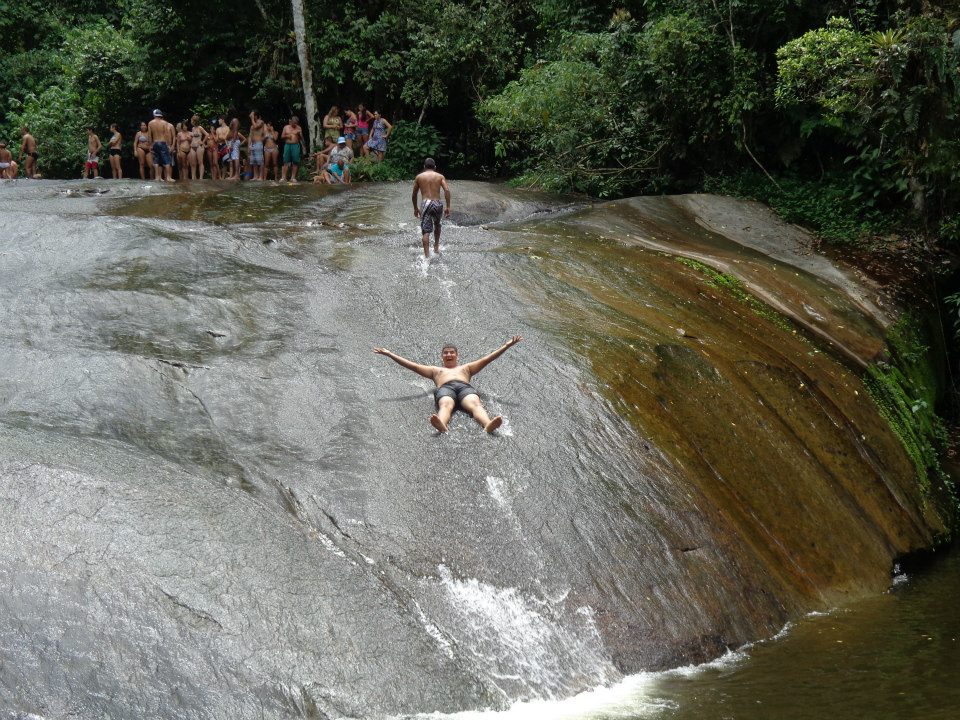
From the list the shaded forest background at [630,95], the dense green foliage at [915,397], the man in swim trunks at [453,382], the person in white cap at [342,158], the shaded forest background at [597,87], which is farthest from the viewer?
Result: the person in white cap at [342,158]

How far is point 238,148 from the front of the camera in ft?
77.2

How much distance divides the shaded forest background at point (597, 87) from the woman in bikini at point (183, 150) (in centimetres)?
443

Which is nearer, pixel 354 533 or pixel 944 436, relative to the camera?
pixel 354 533

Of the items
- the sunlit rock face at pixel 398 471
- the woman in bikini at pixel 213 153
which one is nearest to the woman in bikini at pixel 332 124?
the woman in bikini at pixel 213 153

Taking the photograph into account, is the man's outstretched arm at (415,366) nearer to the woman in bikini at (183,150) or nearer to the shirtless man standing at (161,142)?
the shirtless man standing at (161,142)

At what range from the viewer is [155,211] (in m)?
15.5

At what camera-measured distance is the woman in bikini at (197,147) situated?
23.1 meters

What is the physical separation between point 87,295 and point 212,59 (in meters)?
19.5

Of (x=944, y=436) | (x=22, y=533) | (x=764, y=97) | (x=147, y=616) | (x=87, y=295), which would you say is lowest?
(x=944, y=436)

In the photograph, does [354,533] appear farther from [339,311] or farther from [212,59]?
[212,59]

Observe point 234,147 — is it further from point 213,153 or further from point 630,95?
point 630,95

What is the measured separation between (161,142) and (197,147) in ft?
3.22

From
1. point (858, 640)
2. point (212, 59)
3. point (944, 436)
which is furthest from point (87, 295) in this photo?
point (212, 59)

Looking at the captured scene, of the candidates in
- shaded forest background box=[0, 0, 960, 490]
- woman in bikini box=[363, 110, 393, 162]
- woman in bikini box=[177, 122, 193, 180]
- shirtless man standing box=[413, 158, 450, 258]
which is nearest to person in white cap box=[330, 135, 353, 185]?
shaded forest background box=[0, 0, 960, 490]
